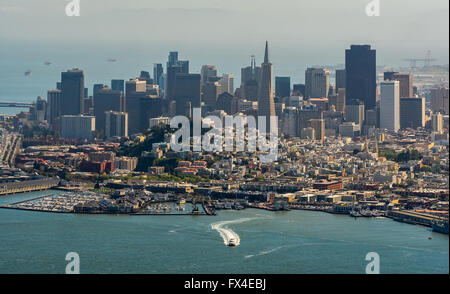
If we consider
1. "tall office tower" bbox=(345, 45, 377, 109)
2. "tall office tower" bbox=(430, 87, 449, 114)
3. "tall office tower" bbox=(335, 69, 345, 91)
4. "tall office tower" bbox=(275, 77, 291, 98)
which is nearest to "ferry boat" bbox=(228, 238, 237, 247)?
"tall office tower" bbox=(430, 87, 449, 114)

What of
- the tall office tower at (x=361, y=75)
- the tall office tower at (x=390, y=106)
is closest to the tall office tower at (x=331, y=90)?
the tall office tower at (x=361, y=75)

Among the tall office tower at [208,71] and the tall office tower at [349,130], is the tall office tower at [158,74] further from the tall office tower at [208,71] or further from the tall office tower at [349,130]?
Answer: the tall office tower at [349,130]

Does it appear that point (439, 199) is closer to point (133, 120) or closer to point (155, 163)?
point (155, 163)

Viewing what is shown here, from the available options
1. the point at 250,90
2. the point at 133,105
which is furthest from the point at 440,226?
the point at 250,90

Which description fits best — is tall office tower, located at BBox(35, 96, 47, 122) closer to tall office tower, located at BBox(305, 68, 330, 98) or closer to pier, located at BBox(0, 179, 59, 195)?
tall office tower, located at BBox(305, 68, 330, 98)
